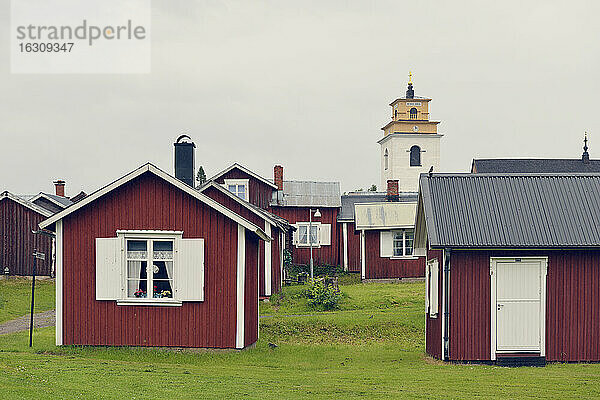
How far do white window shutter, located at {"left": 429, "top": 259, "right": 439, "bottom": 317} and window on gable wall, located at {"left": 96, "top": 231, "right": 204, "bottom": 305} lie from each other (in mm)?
5486

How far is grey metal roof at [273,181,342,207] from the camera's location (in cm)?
4838

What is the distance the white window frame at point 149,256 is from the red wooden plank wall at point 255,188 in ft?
76.8

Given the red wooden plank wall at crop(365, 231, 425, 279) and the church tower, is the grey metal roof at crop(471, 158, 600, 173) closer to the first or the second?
the red wooden plank wall at crop(365, 231, 425, 279)

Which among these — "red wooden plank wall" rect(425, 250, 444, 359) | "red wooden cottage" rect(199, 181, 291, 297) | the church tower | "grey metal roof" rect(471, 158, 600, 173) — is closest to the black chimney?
"red wooden cottage" rect(199, 181, 291, 297)

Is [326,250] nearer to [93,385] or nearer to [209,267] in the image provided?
[209,267]

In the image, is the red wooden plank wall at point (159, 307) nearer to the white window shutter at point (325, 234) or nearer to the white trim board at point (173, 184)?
the white trim board at point (173, 184)

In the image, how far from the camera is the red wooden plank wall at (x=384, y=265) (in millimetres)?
41119

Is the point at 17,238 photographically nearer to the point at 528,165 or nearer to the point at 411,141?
the point at 528,165

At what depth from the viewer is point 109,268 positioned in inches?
815

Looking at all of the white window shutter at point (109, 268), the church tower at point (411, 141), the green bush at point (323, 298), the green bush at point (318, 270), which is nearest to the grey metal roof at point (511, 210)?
the white window shutter at point (109, 268)

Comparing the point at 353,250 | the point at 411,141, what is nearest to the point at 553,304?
the point at 353,250

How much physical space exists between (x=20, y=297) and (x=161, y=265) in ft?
52.4

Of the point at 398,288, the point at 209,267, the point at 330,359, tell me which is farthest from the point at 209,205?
the point at 398,288

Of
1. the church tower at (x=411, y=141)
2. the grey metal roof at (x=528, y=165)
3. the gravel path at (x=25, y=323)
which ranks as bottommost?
the gravel path at (x=25, y=323)
